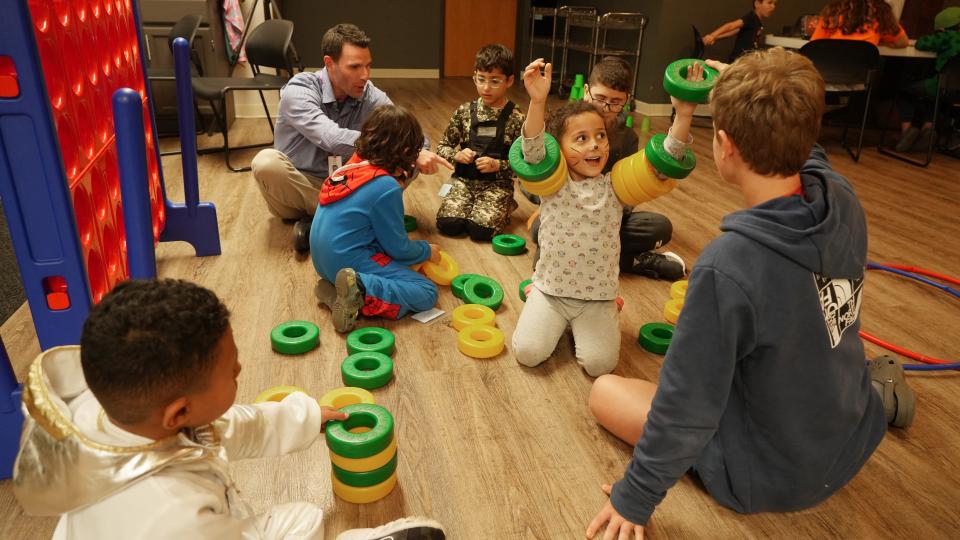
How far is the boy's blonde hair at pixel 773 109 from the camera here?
1235mm

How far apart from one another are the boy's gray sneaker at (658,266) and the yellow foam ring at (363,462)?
72.6 inches

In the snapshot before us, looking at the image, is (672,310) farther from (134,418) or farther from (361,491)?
(134,418)

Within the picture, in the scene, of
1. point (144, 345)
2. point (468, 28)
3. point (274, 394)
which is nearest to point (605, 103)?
point (274, 394)

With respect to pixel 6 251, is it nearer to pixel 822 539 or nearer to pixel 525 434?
pixel 525 434

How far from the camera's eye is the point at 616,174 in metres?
2.16

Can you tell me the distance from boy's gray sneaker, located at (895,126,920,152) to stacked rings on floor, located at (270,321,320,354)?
6.09 m

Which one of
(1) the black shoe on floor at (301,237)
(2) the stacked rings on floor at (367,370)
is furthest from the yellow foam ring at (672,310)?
(1) the black shoe on floor at (301,237)

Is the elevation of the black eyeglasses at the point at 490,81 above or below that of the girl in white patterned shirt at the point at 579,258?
above

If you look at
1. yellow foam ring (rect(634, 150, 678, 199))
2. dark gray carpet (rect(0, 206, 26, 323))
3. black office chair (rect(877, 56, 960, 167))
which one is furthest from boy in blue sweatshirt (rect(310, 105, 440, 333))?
black office chair (rect(877, 56, 960, 167))

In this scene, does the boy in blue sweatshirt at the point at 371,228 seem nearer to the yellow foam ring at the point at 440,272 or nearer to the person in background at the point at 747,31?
the yellow foam ring at the point at 440,272

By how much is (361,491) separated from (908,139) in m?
6.52

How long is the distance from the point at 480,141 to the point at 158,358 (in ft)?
9.30

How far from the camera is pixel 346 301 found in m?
2.40

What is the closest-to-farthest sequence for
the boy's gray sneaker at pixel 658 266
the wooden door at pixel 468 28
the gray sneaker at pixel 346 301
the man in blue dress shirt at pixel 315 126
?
the gray sneaker at pixel 346 301, the boy's gray sneaker at pixel 658 266, the man in blue dress shirt at pixel 315 126, the wooden door at pixel 468 28
